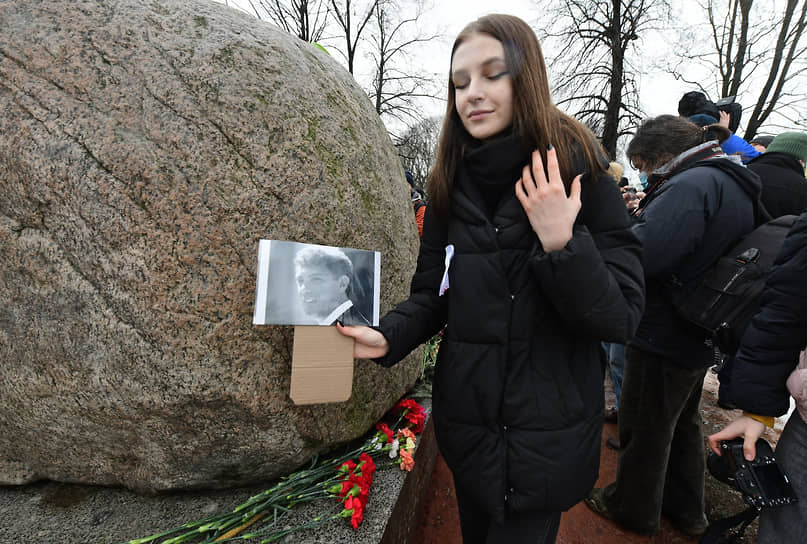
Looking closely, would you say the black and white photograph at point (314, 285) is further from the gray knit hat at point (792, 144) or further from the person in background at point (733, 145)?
the person in background at point (733, 145)

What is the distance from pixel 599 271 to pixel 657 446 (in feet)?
5.31

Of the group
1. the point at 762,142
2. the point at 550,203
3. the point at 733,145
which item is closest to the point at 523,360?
the point at 550,203

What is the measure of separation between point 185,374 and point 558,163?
1.53 meters

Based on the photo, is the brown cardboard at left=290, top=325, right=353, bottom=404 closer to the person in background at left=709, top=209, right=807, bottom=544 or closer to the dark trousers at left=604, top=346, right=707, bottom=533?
the person in background at left=709, top=209, right=807, bottom=544

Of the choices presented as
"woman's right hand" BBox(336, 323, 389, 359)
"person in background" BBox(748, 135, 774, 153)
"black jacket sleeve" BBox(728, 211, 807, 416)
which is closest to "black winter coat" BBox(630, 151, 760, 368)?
"black jacket sleeve" BBox(728, 211, 807, 416)

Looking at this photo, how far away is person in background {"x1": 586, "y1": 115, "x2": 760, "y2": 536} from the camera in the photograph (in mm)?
1713

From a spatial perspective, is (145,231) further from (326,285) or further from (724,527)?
(724,527)

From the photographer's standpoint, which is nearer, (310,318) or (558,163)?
(558,163)

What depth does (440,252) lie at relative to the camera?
55.4 inches

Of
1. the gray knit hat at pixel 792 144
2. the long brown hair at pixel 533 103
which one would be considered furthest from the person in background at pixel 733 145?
the long brown hair at pixel 533 103

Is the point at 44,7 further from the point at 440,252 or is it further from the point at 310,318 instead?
the point at 440,252

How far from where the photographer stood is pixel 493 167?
44.7 inches

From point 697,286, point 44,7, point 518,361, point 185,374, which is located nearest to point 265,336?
point 185,374

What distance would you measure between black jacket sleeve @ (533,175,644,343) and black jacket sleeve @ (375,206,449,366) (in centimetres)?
44
